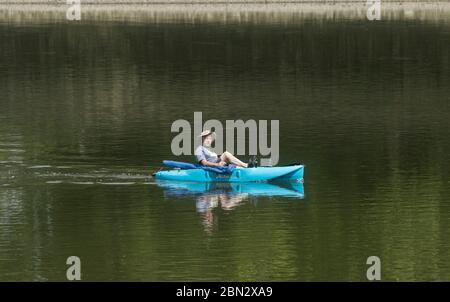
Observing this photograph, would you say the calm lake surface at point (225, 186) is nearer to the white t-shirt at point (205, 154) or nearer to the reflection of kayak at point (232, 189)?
the reflection of kayak at point (232, 189)

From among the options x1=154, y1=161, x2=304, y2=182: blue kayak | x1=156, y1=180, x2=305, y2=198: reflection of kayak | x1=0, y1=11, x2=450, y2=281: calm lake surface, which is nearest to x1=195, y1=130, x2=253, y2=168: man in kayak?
x1=154, y1=161, x2=304, y2=182: blue kayak

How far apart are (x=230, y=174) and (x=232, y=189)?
0.97m

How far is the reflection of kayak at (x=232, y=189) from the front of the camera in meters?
47.8

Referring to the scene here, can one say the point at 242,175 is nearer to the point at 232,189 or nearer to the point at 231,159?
the point at 231,159

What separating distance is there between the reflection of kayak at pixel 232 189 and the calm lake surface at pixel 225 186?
Result: 0.15 metres

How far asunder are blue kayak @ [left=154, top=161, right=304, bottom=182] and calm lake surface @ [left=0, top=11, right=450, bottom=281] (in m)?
0.78

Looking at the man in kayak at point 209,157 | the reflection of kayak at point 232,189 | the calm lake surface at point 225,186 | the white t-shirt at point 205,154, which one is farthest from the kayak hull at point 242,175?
the calm lake surface at point 225,186

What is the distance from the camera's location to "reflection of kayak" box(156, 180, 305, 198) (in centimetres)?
4778

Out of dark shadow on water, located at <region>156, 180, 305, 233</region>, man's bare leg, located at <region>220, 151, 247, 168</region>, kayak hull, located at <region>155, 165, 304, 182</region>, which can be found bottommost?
dark shadow on water, located at <region>156, 180, 305, 233</region>

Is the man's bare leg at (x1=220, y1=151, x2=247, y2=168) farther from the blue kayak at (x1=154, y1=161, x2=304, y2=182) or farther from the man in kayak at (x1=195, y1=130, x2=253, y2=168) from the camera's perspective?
the blue kayak at (x1=154, y1=161, x2=304, y2=182)

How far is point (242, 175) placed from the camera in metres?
49.5

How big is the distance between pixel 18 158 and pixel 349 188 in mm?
15417

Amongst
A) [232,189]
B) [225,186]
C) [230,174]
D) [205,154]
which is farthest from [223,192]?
[205,154]
